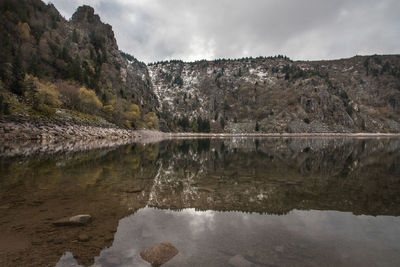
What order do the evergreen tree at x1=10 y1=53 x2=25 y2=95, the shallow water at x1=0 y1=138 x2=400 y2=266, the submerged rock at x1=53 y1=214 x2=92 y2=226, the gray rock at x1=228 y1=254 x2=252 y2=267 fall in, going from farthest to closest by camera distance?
1. the evergreen tree at x1=10 y1=53 x2=25 y2=95
2. the submerged rock at x1=53 y1=214 x2=92 y2=226
3. the shallow water at x1=0 y1=138 x2=400 y2=266
4. the gray rock at x1=228 y1=254 x2=252 y2=267

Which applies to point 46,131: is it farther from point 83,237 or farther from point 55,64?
point 83,237

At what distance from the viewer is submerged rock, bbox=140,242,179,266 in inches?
200

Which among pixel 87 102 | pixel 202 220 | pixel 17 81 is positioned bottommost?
pixel 202 220

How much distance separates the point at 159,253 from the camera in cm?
530

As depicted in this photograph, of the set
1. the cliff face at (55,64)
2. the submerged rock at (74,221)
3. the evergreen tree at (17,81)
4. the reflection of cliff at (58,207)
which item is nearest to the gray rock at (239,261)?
the reflection of cliff at (58,207)

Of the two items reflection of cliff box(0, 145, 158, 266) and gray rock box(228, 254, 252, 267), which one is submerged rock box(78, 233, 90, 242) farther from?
gray rock box(228, 254, 252, 267)

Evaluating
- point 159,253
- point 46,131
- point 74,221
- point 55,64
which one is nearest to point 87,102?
point 55,64

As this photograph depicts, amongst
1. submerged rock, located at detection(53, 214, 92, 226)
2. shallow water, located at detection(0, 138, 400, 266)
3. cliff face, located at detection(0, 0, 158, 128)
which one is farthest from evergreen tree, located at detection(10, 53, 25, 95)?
submerged rock, located at detection(53, 214, 92, 226)

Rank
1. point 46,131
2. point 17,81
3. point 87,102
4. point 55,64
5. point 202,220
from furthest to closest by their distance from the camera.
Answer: point 55,64 → point 87,102 → point 17,81 → point 46,131 → point 202,220

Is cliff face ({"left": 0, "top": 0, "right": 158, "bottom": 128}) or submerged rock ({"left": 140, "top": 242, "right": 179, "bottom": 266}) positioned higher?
cliff face ({"left": 0, "top": 0, "right": 158, "bottom": 128})

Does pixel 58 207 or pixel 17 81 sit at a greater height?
pixel 17 81

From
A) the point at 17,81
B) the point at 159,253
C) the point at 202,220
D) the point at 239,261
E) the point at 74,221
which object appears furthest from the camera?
the point at 17,81

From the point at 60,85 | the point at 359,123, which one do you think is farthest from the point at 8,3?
the point at 359,123

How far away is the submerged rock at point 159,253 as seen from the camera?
16.7 ft
